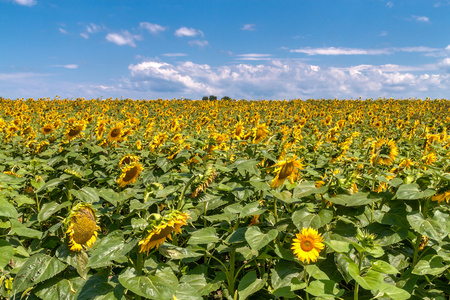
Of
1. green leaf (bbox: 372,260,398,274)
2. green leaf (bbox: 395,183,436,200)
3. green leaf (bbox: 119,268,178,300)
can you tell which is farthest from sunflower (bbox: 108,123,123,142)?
green leaf (bbox: 372,260,398,274)

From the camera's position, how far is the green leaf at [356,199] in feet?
7.84

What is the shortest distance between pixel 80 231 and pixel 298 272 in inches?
63.8

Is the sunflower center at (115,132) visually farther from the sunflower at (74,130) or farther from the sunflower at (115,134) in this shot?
the sunflower at (74,130)

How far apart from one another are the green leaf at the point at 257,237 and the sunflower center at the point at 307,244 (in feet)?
0.66

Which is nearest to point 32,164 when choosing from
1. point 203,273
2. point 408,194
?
point 203,273

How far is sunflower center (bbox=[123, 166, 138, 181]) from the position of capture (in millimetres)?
3320

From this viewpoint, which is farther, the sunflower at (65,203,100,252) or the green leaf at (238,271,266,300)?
the green leaf at (238,271,266,300)

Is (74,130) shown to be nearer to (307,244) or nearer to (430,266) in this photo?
(307,244)

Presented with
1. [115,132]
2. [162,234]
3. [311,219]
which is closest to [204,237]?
[162,234]

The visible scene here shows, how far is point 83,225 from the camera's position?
220 centimetres

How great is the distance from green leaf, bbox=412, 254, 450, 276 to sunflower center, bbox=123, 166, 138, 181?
261 centimetres

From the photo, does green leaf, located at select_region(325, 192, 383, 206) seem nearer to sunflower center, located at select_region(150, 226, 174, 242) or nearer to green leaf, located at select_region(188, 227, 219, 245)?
green leaf, located at select_region(188, 227, 219, 245)

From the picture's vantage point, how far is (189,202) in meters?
2.91

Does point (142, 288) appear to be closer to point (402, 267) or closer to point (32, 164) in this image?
point (402, 267)
